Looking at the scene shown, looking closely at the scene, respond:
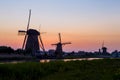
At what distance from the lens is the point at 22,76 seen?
89.5 ft

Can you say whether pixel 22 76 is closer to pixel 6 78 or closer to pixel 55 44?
pixel 6 78

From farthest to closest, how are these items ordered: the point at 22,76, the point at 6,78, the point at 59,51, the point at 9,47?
the point at 59,51
the point at 9,47
the point at 22,76
the point at 6,78

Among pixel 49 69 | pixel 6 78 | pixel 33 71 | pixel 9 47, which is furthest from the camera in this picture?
pixel 9 47

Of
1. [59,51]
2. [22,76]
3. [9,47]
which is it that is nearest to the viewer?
[22,76]

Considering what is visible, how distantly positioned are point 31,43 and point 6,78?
3448 inches

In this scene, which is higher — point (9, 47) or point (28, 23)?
point (28, 23)

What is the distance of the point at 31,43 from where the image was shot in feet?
370

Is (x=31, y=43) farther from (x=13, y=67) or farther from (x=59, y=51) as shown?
(x=13, y=67)

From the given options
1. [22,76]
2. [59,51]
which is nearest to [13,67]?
[22,76]

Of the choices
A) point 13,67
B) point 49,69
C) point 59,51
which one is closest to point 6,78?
point 13,67

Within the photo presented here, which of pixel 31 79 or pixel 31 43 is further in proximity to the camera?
pixel 31 43

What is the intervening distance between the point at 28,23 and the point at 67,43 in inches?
927

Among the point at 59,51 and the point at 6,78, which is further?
the point at 59,51

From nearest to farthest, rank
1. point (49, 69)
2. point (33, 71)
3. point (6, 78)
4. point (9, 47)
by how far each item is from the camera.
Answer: point (6, 78) < point (33, 71) < point (49, 69) < point (9, 47)
